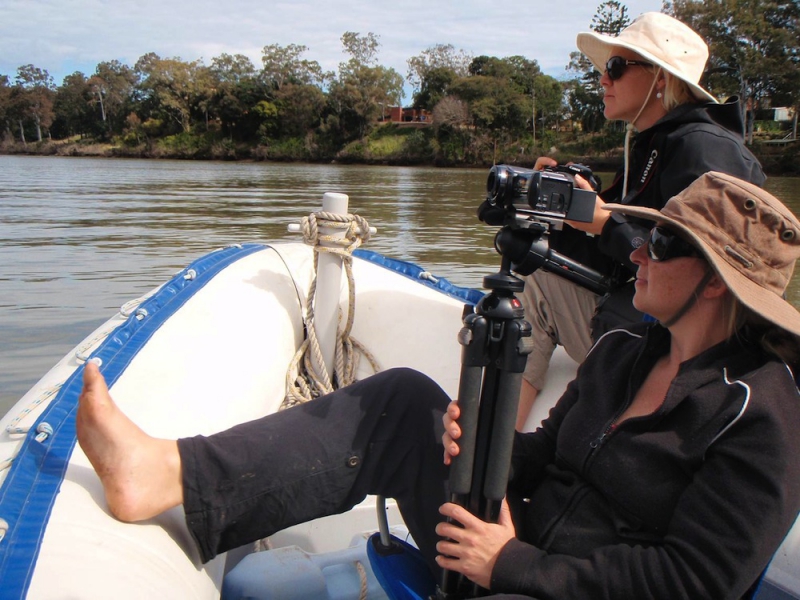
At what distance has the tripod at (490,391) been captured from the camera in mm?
1043

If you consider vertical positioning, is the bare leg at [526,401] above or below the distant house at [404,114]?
below

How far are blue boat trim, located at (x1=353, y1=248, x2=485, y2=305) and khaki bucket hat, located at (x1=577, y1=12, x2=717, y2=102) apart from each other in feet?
3.00

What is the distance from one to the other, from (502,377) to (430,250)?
665cm

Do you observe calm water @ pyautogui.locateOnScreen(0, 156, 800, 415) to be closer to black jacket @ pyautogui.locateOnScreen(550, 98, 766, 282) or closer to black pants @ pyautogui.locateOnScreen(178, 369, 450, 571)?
black pants @ pyautogui.locateOnScreen(178, 369, 450, 571)

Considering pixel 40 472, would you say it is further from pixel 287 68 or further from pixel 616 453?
pixel 287 68

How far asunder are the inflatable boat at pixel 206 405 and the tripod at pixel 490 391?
1.04ft

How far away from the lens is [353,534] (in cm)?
191

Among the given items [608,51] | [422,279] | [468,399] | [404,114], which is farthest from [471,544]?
[404,114]

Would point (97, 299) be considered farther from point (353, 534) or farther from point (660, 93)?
point (660, 93)

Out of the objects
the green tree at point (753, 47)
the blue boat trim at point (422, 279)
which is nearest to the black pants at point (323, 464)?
the blue boat trim at point (422, 279)

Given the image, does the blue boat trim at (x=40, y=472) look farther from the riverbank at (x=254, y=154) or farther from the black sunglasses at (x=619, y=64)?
the riverbank at (x=254, y=154)

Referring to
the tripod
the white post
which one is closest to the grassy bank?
the white post

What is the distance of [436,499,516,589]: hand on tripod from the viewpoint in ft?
3.44

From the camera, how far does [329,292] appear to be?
7.61 ft
